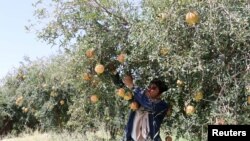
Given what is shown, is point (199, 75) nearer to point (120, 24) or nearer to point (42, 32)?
point (120, 24)

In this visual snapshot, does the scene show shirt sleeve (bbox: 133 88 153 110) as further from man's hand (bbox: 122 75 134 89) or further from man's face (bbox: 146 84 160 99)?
man's hand (bbox: 122 75 134 89)

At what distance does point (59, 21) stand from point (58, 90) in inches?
232

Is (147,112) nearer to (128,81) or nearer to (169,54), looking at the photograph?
(128,81)

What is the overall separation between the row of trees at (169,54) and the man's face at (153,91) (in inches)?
5.6

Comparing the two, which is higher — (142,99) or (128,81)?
(128,81)

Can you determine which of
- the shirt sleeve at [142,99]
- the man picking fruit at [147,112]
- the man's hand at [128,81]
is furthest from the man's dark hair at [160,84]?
the man's hand at [128,81]

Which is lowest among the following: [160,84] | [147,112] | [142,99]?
[147,112]

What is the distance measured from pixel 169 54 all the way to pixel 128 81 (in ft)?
3.50

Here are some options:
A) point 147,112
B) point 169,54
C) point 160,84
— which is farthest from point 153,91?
point 169,54

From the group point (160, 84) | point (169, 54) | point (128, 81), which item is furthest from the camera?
point (128, 81)

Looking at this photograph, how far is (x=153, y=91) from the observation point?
15.3 ft

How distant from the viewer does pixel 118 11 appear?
474 cm

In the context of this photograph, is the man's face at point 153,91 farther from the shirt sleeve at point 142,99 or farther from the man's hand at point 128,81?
the man's hand at point 128,81

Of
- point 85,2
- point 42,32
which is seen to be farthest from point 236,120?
point 42,32
